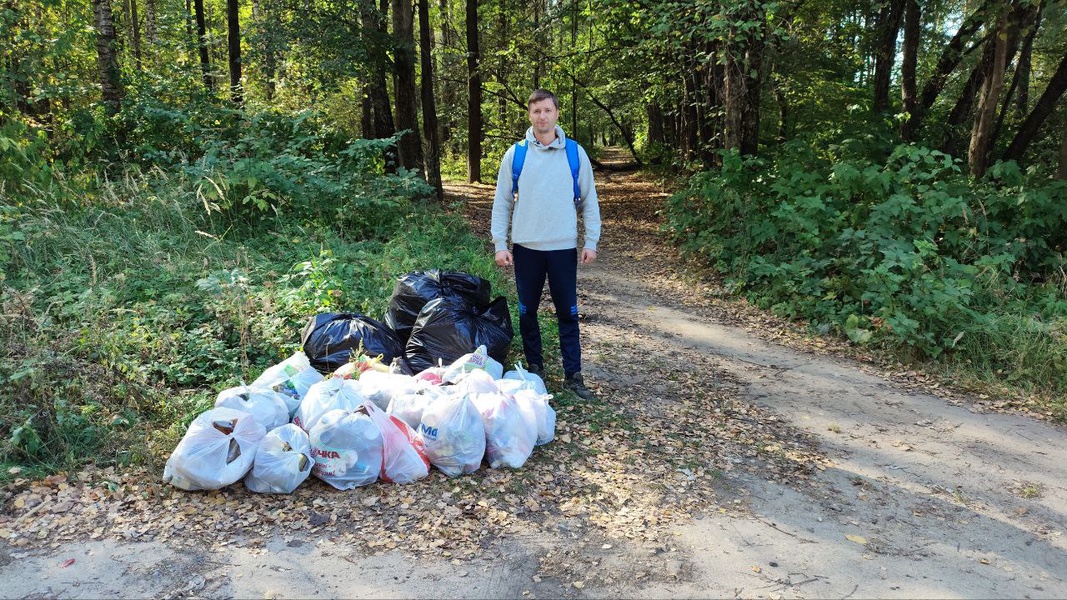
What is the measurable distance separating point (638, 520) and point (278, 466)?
6.11 ft

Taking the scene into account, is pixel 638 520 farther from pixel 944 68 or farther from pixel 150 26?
pixel 150 26

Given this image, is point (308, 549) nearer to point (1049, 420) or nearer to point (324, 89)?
point (1049, 420)

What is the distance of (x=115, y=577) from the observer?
9.01 ft

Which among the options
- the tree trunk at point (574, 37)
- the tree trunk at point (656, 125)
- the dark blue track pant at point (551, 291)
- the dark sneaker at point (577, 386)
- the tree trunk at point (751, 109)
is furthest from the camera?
the tree trunk at point (656, 125)

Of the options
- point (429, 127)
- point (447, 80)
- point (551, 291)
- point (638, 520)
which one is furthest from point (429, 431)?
point (447, 80)

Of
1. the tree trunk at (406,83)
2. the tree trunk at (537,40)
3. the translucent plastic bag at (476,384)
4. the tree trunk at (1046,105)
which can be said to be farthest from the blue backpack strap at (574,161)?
the tree trunk at (537,40)

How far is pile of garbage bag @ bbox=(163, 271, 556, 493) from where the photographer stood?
10.9ft

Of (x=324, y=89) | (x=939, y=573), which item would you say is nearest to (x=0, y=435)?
(x=939, y=573)

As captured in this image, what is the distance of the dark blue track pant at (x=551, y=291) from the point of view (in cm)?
448

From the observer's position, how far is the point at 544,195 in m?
4.33

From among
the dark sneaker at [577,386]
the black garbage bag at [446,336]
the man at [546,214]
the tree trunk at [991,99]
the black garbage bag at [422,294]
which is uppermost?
the tree trunk at [991,99]

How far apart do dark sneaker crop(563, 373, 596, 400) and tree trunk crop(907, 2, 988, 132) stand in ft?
33.8

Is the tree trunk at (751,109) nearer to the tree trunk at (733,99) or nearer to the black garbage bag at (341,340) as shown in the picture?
the tree trunk at (733,99)

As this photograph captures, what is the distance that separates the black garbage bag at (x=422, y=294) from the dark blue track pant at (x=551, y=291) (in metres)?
0.47
